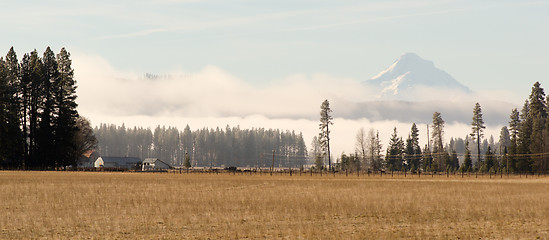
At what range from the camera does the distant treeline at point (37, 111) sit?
93.9m

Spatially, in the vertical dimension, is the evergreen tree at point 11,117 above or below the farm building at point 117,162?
above

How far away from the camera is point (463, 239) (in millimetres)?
23562

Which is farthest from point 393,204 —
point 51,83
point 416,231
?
point 51,83

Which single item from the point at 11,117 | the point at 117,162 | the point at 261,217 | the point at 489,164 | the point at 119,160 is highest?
the point at 11,117

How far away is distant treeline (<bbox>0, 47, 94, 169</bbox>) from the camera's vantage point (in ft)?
308

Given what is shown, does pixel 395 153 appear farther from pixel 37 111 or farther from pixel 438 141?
pixel 37 111

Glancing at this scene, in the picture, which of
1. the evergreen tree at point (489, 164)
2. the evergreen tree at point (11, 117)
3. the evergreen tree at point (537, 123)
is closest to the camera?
the evergreen tree at point (11, 117)

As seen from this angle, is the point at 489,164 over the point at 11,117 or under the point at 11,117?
under

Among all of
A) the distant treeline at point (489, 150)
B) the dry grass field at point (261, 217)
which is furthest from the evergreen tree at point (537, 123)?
the dry grass field at point (261, 217)

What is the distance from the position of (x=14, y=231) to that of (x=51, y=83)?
80.7 meters

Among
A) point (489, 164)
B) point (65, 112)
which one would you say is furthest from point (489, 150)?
point (65, 112)

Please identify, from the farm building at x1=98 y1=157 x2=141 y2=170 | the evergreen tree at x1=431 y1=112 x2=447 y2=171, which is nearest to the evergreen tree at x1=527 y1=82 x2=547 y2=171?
the evergreen tree at x1=431 y1=112 x2=447 y2=171

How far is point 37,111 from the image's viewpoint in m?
101

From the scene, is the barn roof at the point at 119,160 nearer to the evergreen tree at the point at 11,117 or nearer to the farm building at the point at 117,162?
the farm building at the point at 117,162
